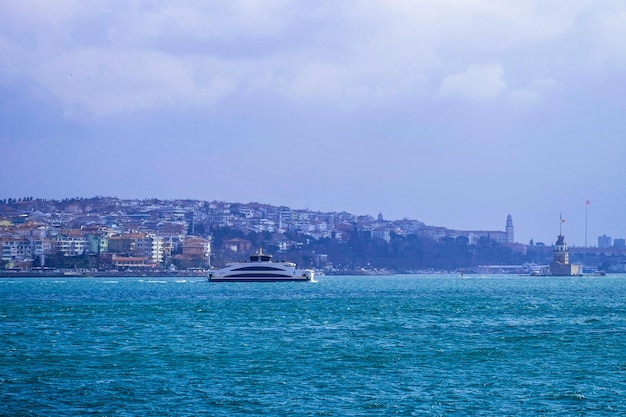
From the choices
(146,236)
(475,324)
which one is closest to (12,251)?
(146,236)

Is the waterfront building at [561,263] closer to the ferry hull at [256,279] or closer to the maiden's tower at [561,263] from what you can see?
the maiden's tower at [561,263]

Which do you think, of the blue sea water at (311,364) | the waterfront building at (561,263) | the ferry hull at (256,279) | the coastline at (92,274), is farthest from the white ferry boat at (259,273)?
the waterfront building at (561,263)

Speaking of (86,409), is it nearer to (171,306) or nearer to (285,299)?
(171,306)

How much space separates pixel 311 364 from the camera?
27.9 meters

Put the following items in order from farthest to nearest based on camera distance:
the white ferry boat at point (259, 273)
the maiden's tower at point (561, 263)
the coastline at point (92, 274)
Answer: the maiden's tower at point (561, 263) → the coastline at point (92, 274) → the white ferry boat at point (259, 273)

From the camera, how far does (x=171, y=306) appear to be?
55125 millimetres

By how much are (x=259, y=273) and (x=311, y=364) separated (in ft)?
235

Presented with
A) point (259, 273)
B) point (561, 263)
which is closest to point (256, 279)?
point (259, 273)

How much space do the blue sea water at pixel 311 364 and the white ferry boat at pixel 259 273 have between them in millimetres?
51220

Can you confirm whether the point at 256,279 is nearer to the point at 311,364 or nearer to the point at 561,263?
the point at 311,364

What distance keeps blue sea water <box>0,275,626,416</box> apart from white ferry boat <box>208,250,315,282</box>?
51.2 metres

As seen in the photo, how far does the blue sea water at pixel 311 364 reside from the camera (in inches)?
864

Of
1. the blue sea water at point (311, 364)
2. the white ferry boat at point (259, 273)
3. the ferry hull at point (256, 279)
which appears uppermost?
the white ferry boat at point (259, 273)

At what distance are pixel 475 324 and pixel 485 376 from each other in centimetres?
1567
